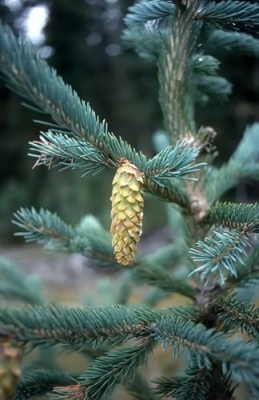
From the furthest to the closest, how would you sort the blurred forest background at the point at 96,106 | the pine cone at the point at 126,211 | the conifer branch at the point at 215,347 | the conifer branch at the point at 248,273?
the blurred forest background at the point at 96,106
the conifer branch at the point at 248,273
the pine cone at the point at 126,211
the conifer branch at the point at 215,347

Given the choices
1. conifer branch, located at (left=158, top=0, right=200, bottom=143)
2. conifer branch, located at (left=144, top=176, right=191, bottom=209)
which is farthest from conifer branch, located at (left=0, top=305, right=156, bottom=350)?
conifer branch, located at (left=158, top=0, right=200, bottom=143)

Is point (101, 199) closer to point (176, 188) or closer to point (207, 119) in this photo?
point (207, 119)

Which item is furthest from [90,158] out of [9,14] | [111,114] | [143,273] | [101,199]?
[111,114]

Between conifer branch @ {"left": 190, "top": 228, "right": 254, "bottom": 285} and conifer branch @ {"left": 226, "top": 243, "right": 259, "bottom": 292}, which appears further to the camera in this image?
conifer branch @ {"left": 226, "top": 243, "right": 259, "bottom": 292}

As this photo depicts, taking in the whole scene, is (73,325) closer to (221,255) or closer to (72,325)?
(72,325)

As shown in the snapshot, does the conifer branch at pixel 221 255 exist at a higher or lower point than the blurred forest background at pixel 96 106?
lower

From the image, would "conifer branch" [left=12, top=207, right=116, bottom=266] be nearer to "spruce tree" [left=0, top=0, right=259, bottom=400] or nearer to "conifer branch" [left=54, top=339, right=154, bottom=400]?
"spruce tree" [left=0, top=0, right=259, bottom=400]

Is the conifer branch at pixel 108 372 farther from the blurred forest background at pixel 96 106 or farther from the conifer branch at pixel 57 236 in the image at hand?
the blurred forest background at pixel 96 106

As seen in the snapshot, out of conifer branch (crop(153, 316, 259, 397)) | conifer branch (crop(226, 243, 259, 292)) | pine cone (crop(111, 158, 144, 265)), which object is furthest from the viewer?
conifer branch (crop(226, 243, 259, 292))

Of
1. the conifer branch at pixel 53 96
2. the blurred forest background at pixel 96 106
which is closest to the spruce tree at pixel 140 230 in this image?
the conifer branch at pixel 53 96
